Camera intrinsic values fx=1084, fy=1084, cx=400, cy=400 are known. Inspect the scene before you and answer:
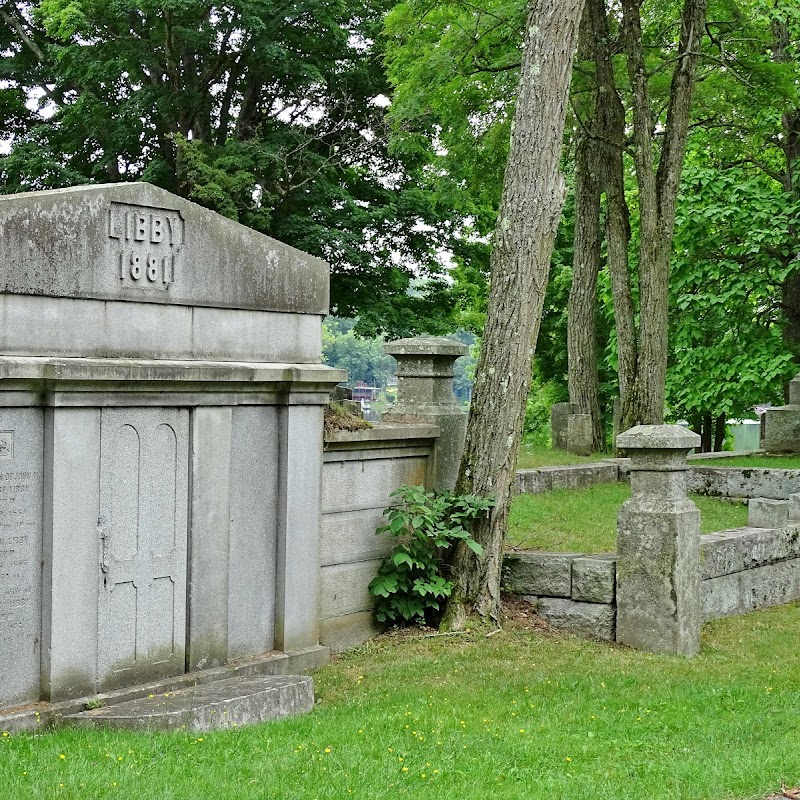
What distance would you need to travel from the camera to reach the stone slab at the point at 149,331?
20.4 ft

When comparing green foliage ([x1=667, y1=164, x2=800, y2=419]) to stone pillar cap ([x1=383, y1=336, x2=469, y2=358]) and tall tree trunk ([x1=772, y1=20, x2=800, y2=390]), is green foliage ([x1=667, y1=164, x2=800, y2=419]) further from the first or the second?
stone pillar cap ([x1=383, y1=336, x2=469, y2=358])

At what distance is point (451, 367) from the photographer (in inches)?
373

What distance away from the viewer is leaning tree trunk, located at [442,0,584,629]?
8.88m

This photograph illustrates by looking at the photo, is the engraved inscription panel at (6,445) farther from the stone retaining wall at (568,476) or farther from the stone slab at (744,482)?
the stone slab at (744,482)

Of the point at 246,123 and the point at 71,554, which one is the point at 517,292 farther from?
the point at 246,123

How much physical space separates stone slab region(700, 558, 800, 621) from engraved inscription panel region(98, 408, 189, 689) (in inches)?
191

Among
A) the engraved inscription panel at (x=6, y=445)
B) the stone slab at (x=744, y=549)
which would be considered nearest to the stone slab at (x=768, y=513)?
the stone slab at (x=744, y=549)

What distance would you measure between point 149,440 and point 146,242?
1.25m

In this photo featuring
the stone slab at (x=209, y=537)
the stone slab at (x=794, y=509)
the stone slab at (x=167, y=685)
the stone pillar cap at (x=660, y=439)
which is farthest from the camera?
the stone slab at (x=794, y=509)

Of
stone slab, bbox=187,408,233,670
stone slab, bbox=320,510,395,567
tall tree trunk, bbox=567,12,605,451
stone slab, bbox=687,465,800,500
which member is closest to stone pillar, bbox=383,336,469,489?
stone slab, bbox=320,510,395,567


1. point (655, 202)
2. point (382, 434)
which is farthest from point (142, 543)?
point (655, 202)

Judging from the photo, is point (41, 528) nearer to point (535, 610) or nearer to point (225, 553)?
point (225, 553)

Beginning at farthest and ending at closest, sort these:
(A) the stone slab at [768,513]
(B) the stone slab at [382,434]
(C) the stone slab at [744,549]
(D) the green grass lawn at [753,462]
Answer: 1. (D) the green grass lawn at [753,462]
2. (A) the stone slab at [768,513]
3. (C) the stone slab at [744,549]
4. (B) the stone slab at [382,434]

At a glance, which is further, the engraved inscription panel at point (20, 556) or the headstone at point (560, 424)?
the headstone at point (560, 424)
